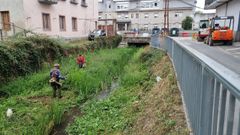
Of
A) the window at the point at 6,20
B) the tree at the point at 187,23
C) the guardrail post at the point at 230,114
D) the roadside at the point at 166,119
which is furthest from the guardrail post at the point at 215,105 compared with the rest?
the tree at the point at 187,23

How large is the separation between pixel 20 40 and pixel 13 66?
69.1 inches

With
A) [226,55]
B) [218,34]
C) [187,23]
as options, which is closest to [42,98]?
[226,55]

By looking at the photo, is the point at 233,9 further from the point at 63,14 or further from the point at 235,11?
the point at 63,14

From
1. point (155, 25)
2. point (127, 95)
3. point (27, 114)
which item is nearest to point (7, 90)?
point (27, 114)

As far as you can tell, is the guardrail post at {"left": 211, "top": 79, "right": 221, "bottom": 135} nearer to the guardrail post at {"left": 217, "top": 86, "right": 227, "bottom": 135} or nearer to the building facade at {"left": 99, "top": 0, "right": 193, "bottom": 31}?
the guardrail post at {"left": 217, "top": 86, "right": 227, "bottom": 135}

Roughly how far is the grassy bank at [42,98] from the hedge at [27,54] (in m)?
0.49

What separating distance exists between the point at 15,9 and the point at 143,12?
3884 cm

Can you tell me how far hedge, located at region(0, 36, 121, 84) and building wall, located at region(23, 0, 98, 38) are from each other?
4273 mm

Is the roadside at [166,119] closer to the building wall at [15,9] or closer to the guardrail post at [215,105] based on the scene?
the guardrail post at [215,105]

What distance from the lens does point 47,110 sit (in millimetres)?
7918

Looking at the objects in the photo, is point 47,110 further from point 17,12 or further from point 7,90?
point 17,12

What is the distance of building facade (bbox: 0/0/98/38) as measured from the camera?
17.9m

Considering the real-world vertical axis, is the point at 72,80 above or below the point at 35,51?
below

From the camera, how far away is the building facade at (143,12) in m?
50.2
